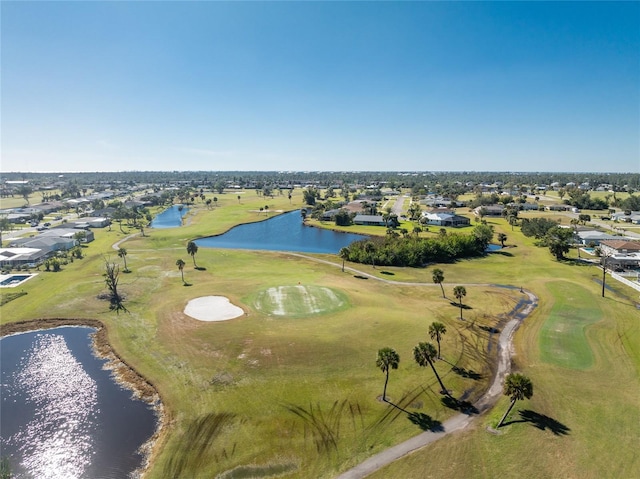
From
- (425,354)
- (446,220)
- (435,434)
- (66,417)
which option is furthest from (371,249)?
(66,417)

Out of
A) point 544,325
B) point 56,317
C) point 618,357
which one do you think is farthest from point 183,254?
point 618,357

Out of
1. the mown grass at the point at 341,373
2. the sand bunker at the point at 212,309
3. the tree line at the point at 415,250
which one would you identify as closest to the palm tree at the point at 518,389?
the mown grass at the point at 341,373

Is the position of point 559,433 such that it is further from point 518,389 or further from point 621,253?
point 621,253

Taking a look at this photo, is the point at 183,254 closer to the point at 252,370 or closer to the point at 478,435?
the point at 252,370

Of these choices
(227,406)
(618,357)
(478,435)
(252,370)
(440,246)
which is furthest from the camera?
(440,246)

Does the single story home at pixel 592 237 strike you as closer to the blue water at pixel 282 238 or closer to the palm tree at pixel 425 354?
the blue water at pixel 282 238

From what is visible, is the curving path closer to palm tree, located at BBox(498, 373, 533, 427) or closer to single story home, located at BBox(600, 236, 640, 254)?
palm tree, located at BBox(498, 373, 533, 427)

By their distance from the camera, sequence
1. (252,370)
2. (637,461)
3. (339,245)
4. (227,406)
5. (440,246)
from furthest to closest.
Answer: (339,245), (440,246), (252,370), (227,406), (637,461)
